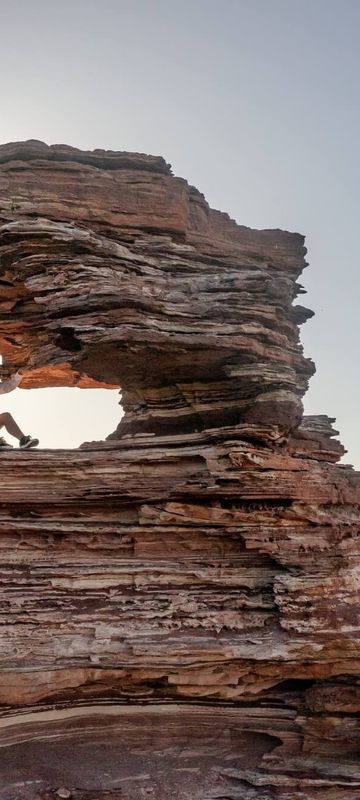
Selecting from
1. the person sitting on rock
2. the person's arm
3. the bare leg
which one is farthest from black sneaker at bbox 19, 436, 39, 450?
the person's arm

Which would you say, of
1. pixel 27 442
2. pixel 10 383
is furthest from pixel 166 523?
pixel 10 383

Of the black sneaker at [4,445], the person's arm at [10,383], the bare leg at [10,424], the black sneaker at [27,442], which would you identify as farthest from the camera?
the bare leg at [10,424]

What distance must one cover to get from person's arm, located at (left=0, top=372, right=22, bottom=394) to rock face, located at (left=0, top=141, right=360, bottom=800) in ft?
1.63

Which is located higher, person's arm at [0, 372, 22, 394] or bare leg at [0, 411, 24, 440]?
person's arm at [0, 372, 22, 394]

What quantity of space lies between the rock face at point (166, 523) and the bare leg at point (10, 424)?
154 centimetres

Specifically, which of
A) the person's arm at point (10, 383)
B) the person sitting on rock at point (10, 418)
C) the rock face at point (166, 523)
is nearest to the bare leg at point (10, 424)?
the person sitting on rock at point (10, 418)

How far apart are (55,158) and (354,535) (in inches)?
582

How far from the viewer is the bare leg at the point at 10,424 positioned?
1831 cm

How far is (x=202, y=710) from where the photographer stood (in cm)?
1516

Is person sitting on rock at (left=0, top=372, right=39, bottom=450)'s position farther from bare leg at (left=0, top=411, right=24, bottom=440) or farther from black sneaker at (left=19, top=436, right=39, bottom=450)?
black sneaker at (left=19, top=436, right=39, bottom=450)

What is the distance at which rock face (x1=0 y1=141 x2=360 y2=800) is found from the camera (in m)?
14.4

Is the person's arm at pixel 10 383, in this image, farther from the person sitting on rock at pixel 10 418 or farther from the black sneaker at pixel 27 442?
the black sneaker at pixel 27 442

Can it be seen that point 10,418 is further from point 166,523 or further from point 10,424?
point 166,523

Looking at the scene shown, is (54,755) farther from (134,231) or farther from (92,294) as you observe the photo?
(134,231)
